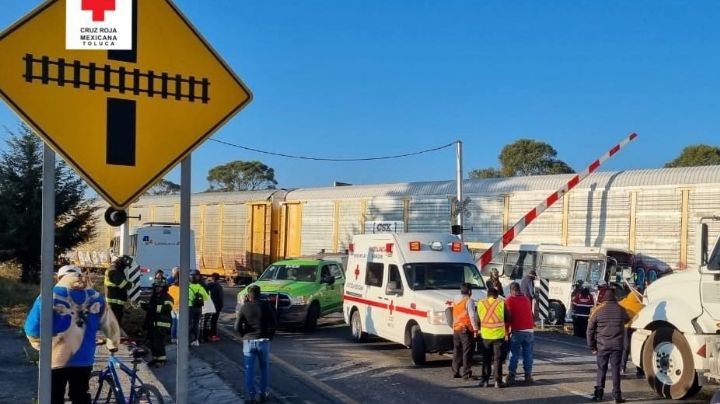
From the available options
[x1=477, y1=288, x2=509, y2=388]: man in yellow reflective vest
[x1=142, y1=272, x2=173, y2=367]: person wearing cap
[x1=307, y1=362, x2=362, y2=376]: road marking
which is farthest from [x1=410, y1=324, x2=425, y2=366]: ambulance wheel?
[x1=142, y1=272, x2=173, y2=367]: person wearing cap

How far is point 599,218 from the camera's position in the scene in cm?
2127

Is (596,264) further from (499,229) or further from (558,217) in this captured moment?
(499,229)

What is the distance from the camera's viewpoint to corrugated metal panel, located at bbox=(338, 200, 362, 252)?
93.0ft

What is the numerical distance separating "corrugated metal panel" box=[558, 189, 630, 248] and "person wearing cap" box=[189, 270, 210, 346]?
11881mm

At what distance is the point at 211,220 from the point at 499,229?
622 inches

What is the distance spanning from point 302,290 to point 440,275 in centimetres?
465

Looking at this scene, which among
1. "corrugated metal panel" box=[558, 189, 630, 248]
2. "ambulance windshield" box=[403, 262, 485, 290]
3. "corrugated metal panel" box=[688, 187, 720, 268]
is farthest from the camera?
"corrugated metal panel" box=[558, 189, 630, 248]

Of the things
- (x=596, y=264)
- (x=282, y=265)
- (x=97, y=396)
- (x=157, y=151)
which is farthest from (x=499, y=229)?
(x=157, y=151)

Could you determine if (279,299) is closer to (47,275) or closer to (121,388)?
(121,388)

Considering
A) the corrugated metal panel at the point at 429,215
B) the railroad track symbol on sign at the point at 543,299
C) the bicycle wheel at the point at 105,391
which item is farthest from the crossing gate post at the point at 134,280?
the bicycle wheel at the point at 105,391

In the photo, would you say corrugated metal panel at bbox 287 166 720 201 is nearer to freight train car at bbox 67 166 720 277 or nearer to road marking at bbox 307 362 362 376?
freight train car at bbox 67 166 720 277

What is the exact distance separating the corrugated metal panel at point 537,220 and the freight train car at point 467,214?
0.10 feet

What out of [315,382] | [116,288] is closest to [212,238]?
[116,288]

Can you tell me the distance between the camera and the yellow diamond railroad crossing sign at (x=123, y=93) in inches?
129
